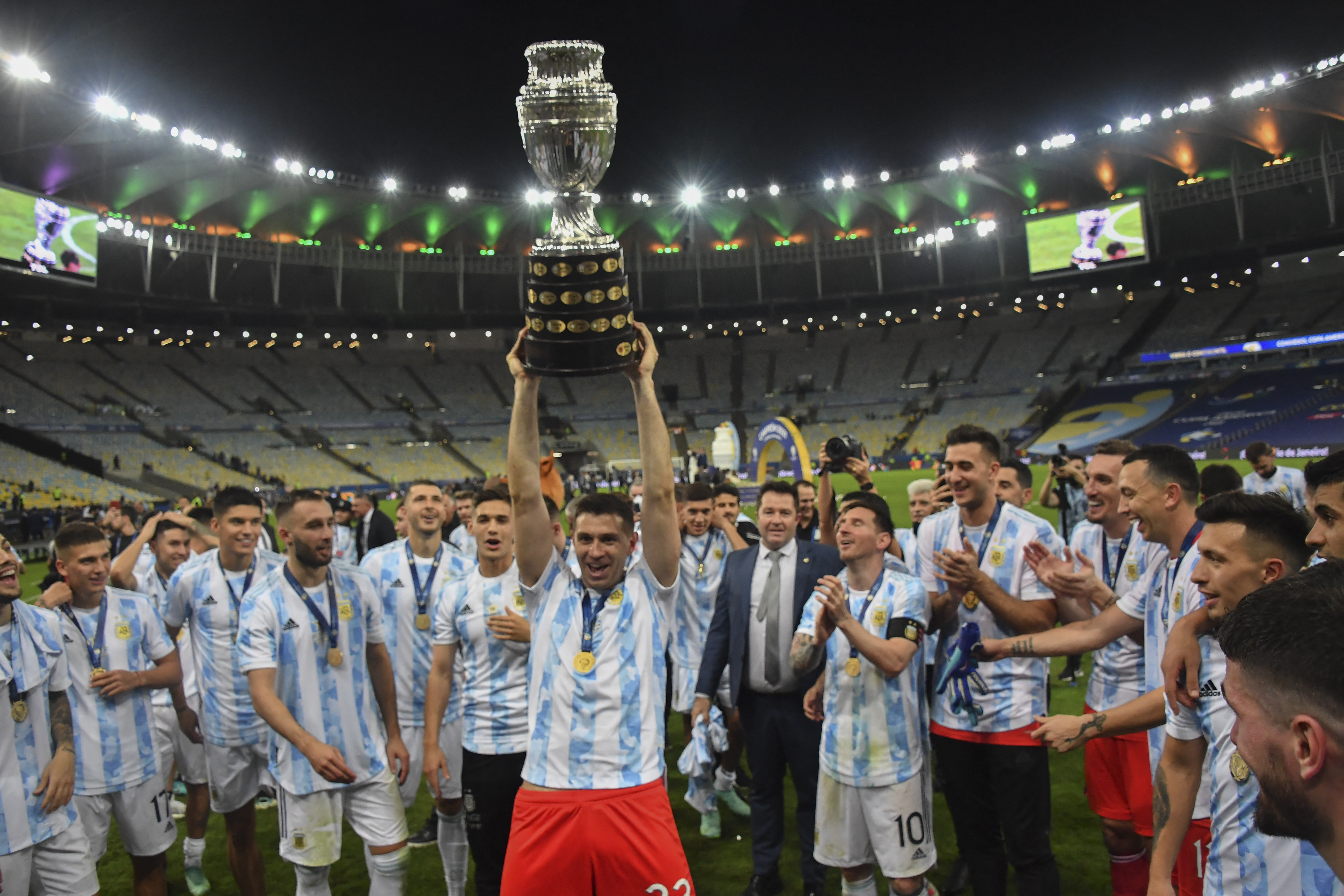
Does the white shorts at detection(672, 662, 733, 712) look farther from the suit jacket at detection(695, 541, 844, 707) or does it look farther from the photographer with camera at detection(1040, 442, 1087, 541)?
the photographer with camera at detection(1040, 442, 1087, 541)

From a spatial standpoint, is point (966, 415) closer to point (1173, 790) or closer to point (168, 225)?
point (168, 225)

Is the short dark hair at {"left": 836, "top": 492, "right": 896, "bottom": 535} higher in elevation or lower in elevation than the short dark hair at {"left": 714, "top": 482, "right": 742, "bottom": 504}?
lower

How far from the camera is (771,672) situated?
4863mm

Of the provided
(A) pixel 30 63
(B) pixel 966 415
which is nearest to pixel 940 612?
(A) pixel 30 63

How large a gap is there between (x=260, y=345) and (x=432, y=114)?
1944 cm

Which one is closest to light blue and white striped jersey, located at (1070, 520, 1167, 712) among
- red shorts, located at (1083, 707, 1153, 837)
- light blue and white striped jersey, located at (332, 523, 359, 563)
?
red shorts, located at (1083, 707, 1153, 837)

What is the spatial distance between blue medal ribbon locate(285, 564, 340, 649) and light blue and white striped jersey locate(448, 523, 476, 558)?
3324 mm

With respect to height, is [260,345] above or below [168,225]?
below

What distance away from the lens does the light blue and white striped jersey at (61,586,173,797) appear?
4.46 metres

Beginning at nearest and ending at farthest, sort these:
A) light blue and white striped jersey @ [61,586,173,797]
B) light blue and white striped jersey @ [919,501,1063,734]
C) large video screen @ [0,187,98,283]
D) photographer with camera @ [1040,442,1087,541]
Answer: light blue and white striped jersey @ [919,501,1063,734] → light blue and white striped jersey @ [61,586,173,797] → photographer with camera @ [1040,442,1087,541] → large video screen @ [0,187,98,283]

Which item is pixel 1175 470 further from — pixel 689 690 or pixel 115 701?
pixel 115 701

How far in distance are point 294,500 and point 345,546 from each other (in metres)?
6.47

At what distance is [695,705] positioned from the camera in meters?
4.69

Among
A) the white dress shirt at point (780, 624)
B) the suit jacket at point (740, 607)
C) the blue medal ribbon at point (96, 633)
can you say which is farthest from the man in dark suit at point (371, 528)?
the white dress shirt at point (780, 624)
